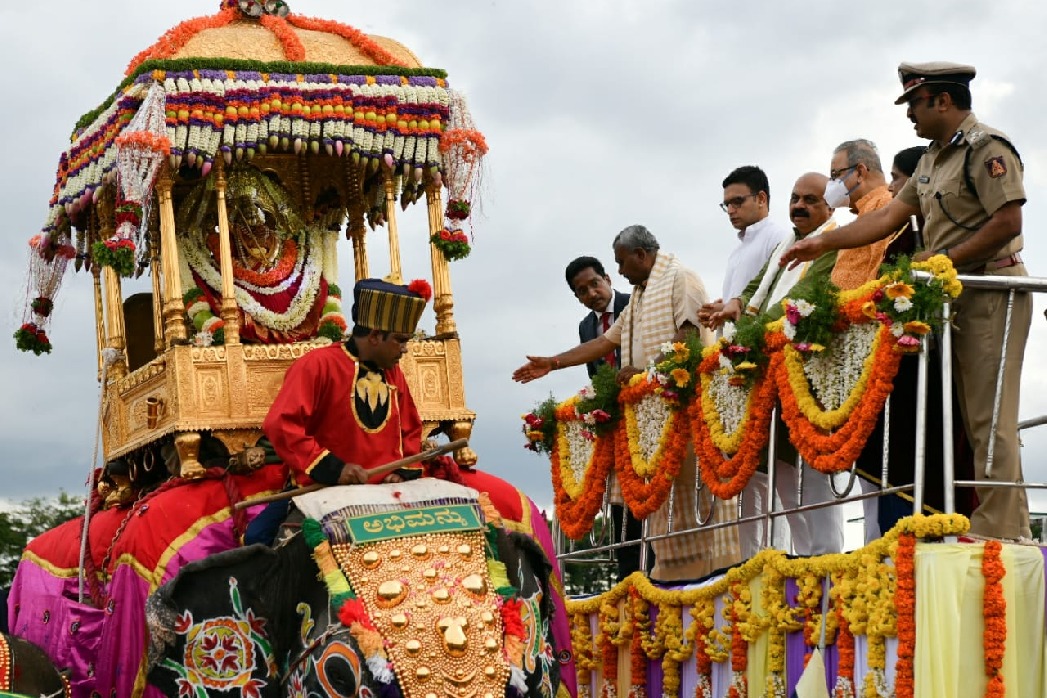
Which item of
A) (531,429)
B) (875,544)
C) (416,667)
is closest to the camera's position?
(416,667)

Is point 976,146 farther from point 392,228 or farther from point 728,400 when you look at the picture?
point 392,228

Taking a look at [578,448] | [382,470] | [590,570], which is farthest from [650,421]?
[590,570]

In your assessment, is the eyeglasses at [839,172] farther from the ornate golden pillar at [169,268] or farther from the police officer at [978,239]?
the ornate golden pillar at [169,268]

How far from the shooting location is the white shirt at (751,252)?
35.1ft

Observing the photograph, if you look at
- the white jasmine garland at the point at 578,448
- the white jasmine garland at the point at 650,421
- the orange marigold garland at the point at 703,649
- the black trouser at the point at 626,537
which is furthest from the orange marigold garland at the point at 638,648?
the white jasmine garland at the point at 578,448

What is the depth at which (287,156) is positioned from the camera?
1073 centimetres

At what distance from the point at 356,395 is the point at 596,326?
3900 millimetres

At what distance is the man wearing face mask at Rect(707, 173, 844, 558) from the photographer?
9.58 metres

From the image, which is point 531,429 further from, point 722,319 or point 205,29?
point 205,29

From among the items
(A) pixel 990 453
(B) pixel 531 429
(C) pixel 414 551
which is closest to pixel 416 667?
A: (C) pixel 414 551

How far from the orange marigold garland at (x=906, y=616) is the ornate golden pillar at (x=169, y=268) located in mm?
4422

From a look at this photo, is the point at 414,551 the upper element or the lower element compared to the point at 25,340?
lower

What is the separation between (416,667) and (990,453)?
3.00 m

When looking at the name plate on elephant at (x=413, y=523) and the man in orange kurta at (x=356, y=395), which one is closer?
the name plate on elephant at (x=413, y=523)
